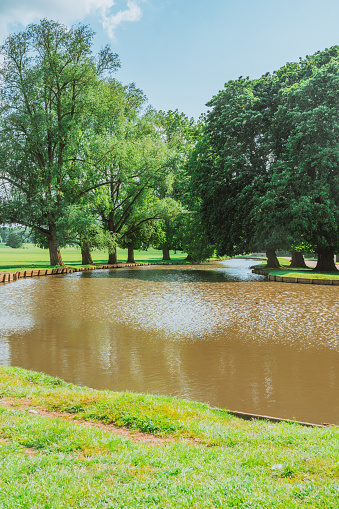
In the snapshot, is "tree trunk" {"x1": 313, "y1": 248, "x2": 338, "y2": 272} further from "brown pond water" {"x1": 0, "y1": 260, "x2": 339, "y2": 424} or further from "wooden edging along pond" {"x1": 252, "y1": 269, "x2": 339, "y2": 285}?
"brown pond water" {"x1": 0, "y1": 260, "x2": 339, "y2": 424}

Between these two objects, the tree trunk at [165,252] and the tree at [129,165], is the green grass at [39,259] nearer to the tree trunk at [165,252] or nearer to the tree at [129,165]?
the tree trunk at [165,252]

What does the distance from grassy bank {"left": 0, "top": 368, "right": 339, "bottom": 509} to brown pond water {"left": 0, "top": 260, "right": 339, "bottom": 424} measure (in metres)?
1.66

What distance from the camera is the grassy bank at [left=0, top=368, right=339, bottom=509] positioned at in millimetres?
3162

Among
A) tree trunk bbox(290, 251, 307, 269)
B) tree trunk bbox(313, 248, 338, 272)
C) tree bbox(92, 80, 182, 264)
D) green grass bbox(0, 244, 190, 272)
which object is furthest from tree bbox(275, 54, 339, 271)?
green grass bbox(0, 244, 190, 272)

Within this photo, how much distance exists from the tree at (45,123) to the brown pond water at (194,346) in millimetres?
16485

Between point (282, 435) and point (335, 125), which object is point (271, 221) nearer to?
point (335, 125)

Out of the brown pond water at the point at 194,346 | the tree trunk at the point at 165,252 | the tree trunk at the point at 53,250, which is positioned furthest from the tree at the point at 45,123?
the tree trunk at the point at 165,252

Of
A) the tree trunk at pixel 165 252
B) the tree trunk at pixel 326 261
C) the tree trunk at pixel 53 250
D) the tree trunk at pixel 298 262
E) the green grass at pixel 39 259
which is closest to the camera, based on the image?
the tree trunk at pixel 326 261

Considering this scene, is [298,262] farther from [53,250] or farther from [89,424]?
[89,424]

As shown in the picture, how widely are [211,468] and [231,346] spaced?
6.91 m

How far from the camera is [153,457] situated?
3934 millimetres

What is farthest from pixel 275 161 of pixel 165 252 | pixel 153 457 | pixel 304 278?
pixel 165 252

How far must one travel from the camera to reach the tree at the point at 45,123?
33.5m

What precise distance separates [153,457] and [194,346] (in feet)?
21.5
